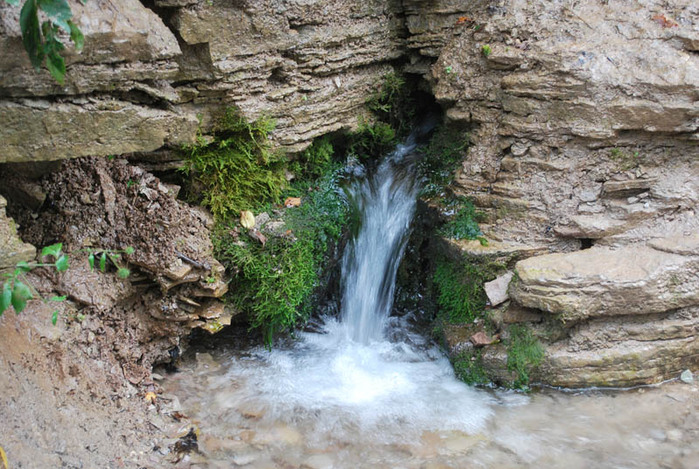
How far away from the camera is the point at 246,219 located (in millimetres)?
4543

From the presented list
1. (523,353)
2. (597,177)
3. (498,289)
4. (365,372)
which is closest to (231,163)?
(365,372)

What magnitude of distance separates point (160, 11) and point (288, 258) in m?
1.93

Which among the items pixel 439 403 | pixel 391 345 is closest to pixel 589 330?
pixel 439 403

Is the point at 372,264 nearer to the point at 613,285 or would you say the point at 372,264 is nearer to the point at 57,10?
the point at 613,285

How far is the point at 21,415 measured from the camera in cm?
319

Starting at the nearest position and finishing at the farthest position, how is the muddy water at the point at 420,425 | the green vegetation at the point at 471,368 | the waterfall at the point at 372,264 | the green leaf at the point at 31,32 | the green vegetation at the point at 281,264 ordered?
the green leaf at the point at 31,32, the muddy water at the point at 420,425, the green vegetation at the point at 281,264, the green vegetation at the point at 471,368, the waterfall at the point at 372,264

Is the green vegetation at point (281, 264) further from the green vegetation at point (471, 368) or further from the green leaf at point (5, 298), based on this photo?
the green leaf at point (5, 298)

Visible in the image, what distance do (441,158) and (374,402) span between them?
2142mm

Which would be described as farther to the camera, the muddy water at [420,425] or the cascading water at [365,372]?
the cascading water at [365,372]

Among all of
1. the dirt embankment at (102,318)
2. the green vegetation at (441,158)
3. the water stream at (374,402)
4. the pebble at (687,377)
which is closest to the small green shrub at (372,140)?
the water stream at (374,402)

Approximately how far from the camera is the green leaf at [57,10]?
2711 millimetres

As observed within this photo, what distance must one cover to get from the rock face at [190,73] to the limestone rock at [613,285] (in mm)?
2092

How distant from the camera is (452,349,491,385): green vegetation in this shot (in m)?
4.57

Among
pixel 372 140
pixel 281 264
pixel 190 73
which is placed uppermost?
pixel 190 73
